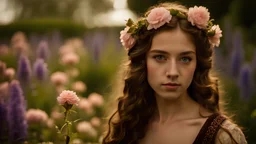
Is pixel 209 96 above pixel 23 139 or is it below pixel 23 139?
above

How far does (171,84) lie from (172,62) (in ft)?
0.36

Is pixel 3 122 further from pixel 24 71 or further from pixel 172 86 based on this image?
pixel 172 86

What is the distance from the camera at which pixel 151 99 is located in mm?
2992

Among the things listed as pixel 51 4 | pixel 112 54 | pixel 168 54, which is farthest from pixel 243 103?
pixel 51 4

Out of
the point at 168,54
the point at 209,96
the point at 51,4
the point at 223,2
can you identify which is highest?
the point at 51,4

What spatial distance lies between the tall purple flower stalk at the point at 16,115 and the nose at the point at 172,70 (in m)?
1.33

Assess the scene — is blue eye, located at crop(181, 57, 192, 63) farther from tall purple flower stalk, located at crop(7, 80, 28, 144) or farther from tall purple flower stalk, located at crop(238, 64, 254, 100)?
tall purple flower stalk, located at crop(238, 64, 254, 100)

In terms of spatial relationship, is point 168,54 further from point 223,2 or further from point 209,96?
point 223,2

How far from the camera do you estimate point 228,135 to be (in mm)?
2641

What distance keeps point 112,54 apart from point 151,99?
18.7 feet

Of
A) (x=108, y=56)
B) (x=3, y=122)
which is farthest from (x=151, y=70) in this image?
(x=108, y=56)

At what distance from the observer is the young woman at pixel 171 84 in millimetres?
2658

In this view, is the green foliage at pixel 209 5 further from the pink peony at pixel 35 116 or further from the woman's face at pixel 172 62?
the woman's face at pixel 172 62

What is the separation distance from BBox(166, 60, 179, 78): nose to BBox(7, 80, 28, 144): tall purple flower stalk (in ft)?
4.37
